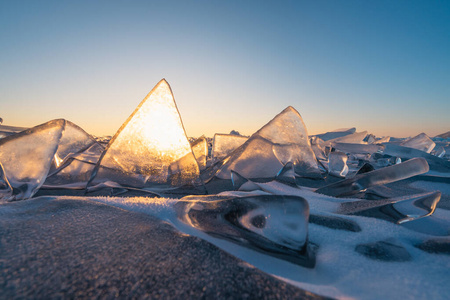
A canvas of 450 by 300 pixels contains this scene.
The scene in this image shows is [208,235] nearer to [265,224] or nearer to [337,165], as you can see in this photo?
[265,224]

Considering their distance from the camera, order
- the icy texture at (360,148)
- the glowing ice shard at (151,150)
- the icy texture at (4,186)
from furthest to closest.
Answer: the icy texture at (360,148) < the glowing ice shard at (151,150) < the icy texture at (4,186)

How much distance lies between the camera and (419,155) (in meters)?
3.00

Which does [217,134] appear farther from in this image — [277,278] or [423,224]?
[277,278]

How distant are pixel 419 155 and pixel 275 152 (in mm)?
2484

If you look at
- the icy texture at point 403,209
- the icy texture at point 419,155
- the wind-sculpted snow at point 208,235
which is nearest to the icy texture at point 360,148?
the icy texture at point 419,155

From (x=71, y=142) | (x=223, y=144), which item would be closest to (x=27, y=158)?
(x=71, y=142)

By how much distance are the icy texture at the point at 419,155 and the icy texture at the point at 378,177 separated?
1.81 meters

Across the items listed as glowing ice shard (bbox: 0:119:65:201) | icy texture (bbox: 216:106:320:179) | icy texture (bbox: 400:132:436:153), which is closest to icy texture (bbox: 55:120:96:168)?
glowing ice shard (bbox: 0:119:65:201)

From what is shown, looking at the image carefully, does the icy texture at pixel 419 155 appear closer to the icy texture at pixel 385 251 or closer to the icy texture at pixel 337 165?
the icy texture at pixel 337 165

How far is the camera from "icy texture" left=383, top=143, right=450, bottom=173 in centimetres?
239

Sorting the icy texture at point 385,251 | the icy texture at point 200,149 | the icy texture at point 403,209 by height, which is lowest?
the icy texture at point 385,251

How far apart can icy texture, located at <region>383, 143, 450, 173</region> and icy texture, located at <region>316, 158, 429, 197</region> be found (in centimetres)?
181

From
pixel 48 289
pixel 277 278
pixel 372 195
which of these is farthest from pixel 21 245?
pixel 372 195

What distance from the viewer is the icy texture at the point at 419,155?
2393mm
